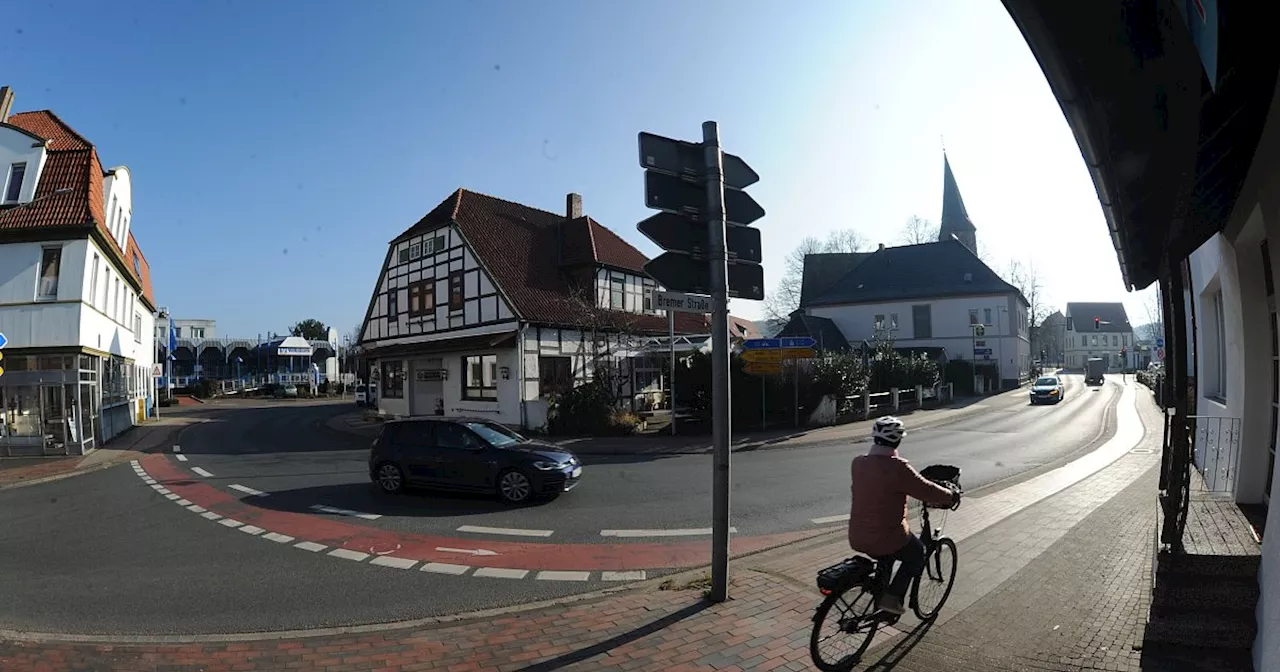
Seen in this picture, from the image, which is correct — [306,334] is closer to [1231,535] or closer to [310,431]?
[310,431]

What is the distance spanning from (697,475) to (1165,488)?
9.15 metres

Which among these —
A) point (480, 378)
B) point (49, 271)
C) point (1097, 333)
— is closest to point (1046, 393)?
point (480, 378)

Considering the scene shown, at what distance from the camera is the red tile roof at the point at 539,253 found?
25297 mm

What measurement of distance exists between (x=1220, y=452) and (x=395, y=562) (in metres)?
9.40

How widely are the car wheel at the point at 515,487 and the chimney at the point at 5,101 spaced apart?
2715 centimetres

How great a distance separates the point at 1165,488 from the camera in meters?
4.91

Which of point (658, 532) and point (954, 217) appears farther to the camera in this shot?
point (954, 217)

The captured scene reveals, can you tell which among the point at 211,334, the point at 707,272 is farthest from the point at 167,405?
the point at 707,272

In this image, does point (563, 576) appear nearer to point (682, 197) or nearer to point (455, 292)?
point (682, 197)

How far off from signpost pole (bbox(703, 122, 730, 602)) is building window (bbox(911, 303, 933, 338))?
52.3m

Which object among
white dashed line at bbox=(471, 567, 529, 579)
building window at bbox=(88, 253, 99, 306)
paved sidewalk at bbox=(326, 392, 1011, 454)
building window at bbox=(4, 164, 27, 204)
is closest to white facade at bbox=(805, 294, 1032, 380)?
paved sidewalk at bbox=(326, 392, 1011, 454)

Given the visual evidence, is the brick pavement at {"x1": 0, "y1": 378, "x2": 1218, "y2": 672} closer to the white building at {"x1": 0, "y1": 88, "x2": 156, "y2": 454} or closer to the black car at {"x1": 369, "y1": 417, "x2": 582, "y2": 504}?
the black car at {"x1": 369, "y1": 417, "x2": 582, "y2": 504}

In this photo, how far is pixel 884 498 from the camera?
419cm

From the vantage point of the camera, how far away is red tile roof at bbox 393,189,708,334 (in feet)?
83.0
